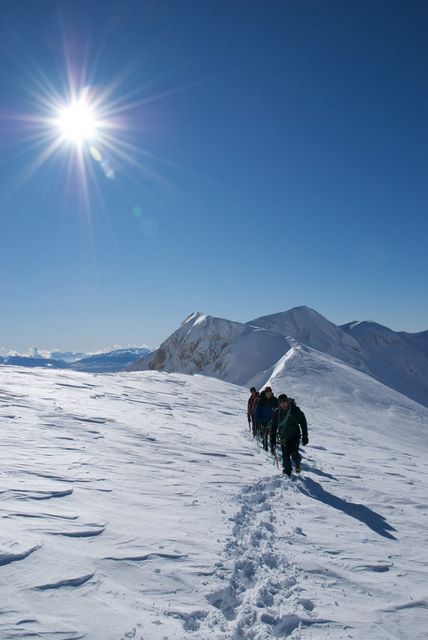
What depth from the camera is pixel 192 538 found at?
5.88m

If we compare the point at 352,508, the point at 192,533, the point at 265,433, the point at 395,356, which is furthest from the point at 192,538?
the point at 395,356

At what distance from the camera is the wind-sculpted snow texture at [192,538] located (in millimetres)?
4125

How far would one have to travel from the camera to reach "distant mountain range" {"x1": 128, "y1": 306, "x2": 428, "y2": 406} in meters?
56.2

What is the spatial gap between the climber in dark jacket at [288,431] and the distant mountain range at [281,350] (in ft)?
93.4

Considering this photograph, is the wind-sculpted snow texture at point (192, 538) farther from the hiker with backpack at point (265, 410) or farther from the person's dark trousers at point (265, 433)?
the hiker with backpack at point (265, 410)

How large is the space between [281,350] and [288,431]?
157ft

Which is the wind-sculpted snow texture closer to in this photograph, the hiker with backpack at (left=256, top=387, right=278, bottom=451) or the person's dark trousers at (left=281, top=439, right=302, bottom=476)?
the person's dark trousers at (left=281, top=439, right=302, bottom=476)

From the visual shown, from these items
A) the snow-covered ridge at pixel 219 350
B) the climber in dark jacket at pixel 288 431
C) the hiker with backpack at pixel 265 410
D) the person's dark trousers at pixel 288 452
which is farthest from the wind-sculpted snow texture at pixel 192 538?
the snow-covered ridge at pixel 219 350

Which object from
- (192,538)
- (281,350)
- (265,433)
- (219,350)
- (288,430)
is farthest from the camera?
(219,350)

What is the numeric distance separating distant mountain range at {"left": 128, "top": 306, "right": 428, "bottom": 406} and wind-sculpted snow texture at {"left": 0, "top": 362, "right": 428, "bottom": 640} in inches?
1153

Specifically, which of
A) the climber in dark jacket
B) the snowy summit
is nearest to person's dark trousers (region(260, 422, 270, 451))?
the snowy summit

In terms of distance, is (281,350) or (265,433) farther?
(281,350)

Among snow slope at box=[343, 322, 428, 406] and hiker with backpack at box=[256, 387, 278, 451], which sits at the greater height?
snow slope at box=[343, 322, 428, 406]

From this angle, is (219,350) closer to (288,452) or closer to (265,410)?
(265,410)
